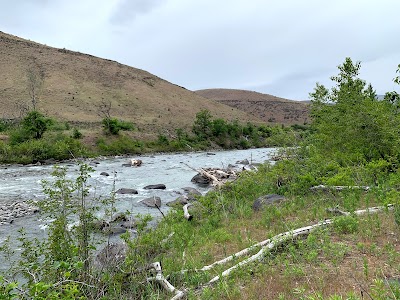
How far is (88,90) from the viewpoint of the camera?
7525 cm

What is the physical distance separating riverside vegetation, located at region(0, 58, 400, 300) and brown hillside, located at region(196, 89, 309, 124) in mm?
100610

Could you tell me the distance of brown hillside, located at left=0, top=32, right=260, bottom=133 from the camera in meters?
62.4

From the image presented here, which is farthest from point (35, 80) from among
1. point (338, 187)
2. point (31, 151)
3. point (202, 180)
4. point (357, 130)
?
point (338, 187)

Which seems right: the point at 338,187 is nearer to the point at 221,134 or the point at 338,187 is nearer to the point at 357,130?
the point at 357,130

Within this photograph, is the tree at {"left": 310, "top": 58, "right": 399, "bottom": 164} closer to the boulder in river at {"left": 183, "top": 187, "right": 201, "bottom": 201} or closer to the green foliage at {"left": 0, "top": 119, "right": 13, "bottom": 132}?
the boulder in river at {"left": 183, "top": 187, "right": 201, "bottom": 201}

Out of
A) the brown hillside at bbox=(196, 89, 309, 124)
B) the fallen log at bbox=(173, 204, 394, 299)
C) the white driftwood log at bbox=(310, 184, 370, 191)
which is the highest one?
the brown hillside at bbox=(196, 89, 309, 124)

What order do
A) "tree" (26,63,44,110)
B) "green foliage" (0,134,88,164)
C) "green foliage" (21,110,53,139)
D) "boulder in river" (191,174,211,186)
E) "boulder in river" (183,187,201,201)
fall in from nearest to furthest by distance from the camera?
1. "boulder in river" (183,187,201,201)
2. "boulder in river" (191,174,211,186)
3. "green foliage" (0,134,88,164)
4. "green foliage" (21,110,53,139)
5. "tree" (26,63,44,110)

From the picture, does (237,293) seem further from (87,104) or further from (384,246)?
(87,104)

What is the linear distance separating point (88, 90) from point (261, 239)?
7359 centimetres

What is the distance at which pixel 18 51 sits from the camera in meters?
78.7

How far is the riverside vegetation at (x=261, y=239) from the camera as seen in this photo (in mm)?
5051

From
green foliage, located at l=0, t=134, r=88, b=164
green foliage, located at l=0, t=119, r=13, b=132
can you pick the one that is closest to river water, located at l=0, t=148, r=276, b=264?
green foliage, located at l=0, t=134, r=88, b=164

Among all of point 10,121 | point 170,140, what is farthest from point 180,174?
point 10,121

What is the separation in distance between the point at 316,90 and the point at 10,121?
4490 centimetres
